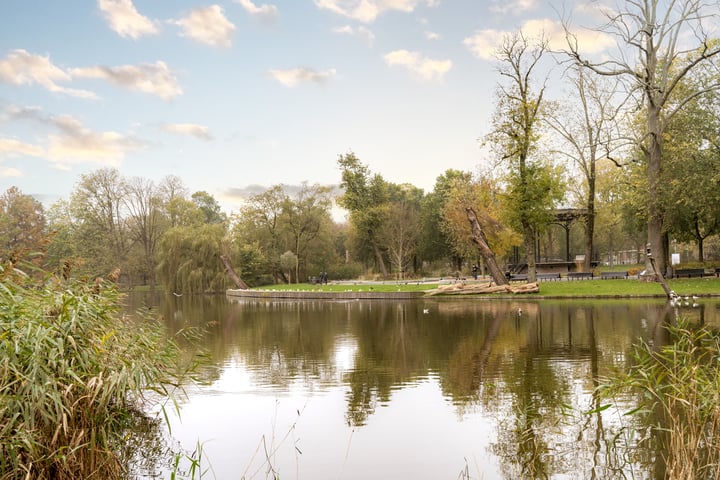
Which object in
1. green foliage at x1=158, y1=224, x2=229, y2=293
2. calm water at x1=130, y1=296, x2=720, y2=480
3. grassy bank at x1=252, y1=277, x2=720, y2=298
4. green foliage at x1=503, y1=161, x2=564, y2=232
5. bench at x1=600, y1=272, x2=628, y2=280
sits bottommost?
calm water at x1=130, y1=296, x2=720, y2=480

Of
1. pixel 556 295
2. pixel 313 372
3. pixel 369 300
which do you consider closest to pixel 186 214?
pixel 369 300

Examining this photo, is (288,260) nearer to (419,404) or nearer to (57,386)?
(419,404)

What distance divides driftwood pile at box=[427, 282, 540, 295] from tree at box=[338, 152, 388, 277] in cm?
2105

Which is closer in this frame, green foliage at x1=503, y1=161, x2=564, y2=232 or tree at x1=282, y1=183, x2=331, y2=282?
green foliage at x1=503, y1=161, x2=564, y2=232

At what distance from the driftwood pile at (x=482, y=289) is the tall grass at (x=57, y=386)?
27.1m

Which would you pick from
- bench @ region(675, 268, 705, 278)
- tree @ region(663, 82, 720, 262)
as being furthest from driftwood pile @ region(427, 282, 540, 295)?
bench @ region(675, 268, 705, 278)

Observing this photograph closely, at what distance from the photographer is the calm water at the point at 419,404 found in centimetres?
671

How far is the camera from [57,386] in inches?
222

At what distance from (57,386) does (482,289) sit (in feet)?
93.6

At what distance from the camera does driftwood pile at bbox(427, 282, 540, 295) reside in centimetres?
3106

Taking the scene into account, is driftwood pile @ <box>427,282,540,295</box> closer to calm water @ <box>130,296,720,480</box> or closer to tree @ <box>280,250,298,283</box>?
calm water @ <box>130,296,720,480</box>

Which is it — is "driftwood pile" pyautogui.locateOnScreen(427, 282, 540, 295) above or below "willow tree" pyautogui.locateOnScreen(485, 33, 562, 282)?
below

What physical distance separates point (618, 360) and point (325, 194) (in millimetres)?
46802

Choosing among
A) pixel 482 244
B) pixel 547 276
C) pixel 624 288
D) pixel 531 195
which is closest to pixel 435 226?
pixel 547 276
